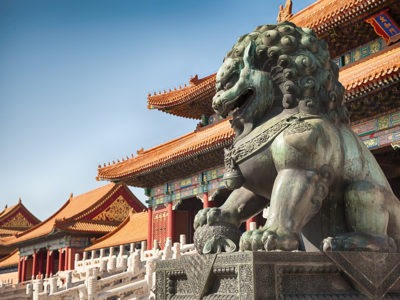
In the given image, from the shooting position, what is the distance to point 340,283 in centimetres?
203

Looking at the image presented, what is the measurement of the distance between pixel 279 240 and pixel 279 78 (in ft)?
2.72

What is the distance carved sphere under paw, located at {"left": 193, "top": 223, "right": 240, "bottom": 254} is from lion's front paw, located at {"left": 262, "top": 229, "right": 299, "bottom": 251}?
9.9 inches

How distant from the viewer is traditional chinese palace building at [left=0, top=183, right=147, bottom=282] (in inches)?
880

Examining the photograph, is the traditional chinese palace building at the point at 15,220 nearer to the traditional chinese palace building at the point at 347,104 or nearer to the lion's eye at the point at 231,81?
the traditional chinese palace building at the point at 347,104

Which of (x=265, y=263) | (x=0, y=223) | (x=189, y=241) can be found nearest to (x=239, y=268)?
(x=265, y=263)

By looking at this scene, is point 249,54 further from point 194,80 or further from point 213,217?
point 194,80

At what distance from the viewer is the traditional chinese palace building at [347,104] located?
30.0 ft

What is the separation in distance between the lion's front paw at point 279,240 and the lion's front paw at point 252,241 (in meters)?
0.02

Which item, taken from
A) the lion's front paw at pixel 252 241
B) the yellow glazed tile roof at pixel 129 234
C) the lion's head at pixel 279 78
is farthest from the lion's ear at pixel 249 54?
the yellow glazed tile roof at pixel 129 234

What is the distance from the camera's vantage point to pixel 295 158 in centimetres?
216

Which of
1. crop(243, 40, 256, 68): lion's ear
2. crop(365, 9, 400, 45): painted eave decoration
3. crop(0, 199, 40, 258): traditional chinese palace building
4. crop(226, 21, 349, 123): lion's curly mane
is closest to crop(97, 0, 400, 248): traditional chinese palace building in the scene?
crop(365, 9, 400, 45): painted eave decoration

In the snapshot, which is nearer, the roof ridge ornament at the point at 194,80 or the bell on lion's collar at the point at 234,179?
the bell on lion's collar at the point at 234,179

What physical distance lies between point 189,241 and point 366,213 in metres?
14.0

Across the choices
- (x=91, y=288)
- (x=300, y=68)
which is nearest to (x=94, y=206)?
(x=91, y=288)
